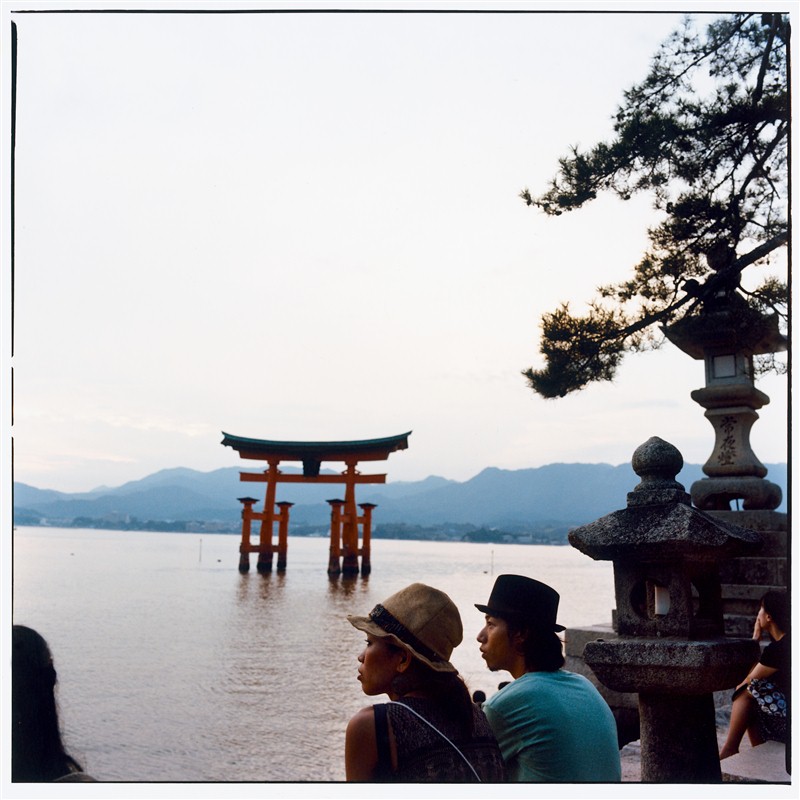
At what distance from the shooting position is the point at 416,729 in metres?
1.77

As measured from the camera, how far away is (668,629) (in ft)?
10.4

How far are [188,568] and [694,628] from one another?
41907mm

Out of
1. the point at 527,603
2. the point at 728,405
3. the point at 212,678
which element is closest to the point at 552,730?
the point at 527,603

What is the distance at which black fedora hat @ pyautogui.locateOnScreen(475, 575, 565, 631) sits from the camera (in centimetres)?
235

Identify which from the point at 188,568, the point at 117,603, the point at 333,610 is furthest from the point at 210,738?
the point at 188,568

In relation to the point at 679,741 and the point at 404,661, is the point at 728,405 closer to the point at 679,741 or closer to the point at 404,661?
the point at 679,741

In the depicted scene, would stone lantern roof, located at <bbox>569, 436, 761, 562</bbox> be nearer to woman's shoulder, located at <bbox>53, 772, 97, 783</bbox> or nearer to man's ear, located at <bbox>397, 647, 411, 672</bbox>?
man's ear, located at <bbox>397, 647, 411, 672</bbox>

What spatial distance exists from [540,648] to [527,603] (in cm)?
13

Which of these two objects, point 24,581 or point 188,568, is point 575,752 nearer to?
point 24,581

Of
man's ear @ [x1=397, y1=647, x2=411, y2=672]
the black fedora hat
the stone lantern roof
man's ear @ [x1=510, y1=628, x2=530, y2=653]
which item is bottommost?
man's ear @ [x1=510, y1=628, x2=530, y2=653]

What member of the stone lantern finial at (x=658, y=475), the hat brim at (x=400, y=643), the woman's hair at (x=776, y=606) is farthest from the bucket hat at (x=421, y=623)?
the woman's hair at (x=776, y=606)

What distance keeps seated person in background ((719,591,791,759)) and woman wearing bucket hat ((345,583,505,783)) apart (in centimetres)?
228

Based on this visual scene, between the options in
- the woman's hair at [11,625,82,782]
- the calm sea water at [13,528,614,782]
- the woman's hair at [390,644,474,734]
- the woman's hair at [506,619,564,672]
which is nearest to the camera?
the woman's hair at [390,644,474,734]

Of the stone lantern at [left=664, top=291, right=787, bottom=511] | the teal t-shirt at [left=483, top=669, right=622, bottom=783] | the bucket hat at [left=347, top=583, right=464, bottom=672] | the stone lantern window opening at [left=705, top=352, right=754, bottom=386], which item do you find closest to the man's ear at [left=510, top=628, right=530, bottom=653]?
the teal t-shirt at [left=483, top=669, right=622, bottom=783]
